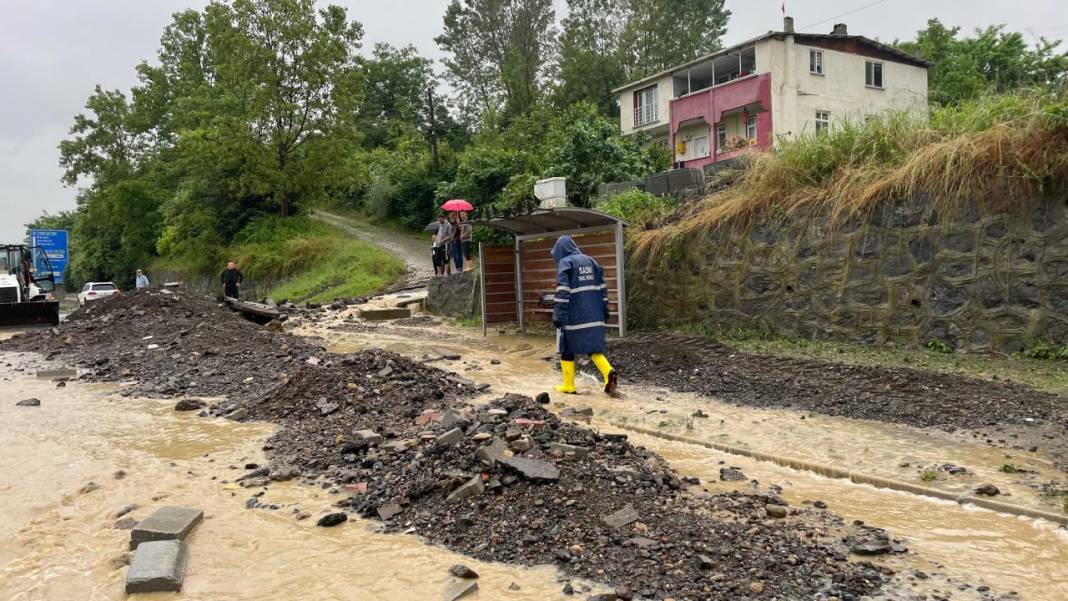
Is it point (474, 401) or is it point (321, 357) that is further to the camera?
point (321, 357)

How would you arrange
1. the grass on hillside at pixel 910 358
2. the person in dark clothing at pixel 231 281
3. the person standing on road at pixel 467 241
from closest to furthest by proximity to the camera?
the grass on hillside at pixel 910 358 → the person standing on road at pixel 467 241 → the person in dark clothing at pixel 231 281

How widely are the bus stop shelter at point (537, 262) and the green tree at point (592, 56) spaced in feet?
97.4

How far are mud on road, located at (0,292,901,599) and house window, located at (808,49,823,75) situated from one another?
26815mm

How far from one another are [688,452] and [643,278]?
6.69 m

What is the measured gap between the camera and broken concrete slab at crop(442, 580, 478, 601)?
144 inches

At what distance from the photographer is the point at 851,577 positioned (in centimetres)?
359

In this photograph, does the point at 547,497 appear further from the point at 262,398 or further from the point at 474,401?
the point at 262,398

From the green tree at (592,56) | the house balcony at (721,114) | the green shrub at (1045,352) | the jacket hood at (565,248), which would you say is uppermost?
the green tree at (592,56)

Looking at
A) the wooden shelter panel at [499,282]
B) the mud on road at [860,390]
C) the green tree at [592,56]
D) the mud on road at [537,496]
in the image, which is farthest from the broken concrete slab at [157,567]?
the green tree at [592,56]

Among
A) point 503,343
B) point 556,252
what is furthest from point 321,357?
point 556,252

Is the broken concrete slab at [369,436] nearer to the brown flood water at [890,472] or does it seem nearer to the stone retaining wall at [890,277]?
the brown flood water at [890,472]

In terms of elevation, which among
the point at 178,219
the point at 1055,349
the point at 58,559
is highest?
the point at 178,219

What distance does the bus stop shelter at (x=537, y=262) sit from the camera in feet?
39.7

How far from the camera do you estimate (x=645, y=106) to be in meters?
37.3
